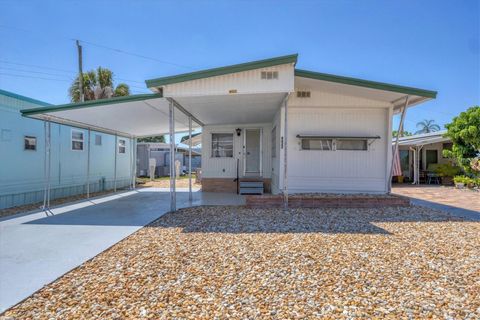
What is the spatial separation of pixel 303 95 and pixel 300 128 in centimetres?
97

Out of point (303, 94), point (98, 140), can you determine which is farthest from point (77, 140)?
point (303, 94)

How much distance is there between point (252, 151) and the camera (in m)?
11.4

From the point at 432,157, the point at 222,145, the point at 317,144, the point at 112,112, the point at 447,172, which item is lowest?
the point at 447,172

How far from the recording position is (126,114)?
801 cm

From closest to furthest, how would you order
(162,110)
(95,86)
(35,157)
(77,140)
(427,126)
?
(162,110) < (35,157) < (77,140) < (95,86) < (427,126)

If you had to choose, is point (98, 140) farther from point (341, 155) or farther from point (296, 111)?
point (341, 155)

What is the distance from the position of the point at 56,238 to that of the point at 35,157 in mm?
5480

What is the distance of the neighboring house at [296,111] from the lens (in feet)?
20.9

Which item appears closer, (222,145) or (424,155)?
(222,145)

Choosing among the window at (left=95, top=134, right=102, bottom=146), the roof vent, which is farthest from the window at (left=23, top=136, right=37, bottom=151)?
the roof vent

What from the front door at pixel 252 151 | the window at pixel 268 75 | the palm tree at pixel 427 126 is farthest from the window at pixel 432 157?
the palm tree at pixel 427 126

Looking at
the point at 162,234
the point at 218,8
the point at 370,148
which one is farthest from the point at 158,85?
the point at 370,148

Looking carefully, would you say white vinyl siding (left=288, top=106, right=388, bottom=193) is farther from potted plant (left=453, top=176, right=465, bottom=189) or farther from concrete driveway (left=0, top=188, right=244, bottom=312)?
potted plant (left=453, top=176, right=465, bottom=189)

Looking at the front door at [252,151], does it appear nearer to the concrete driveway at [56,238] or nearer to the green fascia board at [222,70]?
the concrete driveway at [56,238]
